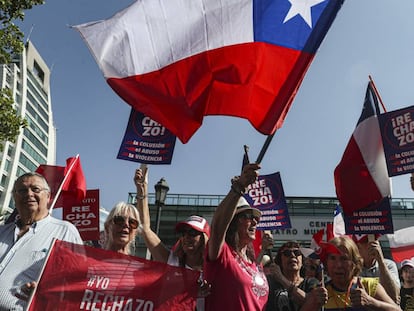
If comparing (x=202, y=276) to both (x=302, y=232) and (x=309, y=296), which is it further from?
(x=302, y=232)

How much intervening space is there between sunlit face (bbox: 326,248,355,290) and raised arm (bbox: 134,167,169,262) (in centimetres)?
140

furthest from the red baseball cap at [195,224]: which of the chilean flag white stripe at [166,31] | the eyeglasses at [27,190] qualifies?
the chilean flag white stripe at [166,31]

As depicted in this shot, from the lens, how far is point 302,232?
1134 inches

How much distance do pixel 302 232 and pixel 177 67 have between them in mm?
26467

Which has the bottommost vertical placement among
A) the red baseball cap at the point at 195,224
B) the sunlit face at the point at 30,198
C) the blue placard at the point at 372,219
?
the red baseball cap at the point at 195,224

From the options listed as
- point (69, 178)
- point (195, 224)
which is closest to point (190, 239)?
point (195, 224)

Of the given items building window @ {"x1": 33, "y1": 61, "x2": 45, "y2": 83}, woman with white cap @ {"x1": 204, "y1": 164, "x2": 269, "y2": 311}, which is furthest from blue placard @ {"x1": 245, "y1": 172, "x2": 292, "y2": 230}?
building window @ {"x1": 33, "y1": 61, "x2": 45, "y2": 83}

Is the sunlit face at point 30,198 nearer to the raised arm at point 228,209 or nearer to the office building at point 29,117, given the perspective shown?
the raised arm at point 228,209

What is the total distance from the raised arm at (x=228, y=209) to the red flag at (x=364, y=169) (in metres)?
4.16

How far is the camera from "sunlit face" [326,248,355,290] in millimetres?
3418

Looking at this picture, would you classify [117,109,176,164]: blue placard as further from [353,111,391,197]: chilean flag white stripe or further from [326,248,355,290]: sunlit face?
[353,111,391,197]: chilean flag white stripe

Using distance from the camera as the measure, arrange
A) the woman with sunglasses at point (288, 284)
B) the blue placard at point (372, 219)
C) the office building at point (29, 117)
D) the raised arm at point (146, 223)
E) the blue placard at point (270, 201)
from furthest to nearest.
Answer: the office building at point (29, 117) < the blue placard at point (270, 201) < the blue placard at point (372, 219) < the raised arm at point (146, 223) < the woman with sunglasses at point (288, 284)

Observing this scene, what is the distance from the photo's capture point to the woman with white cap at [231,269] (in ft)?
8.86

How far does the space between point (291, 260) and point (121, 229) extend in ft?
5.22
